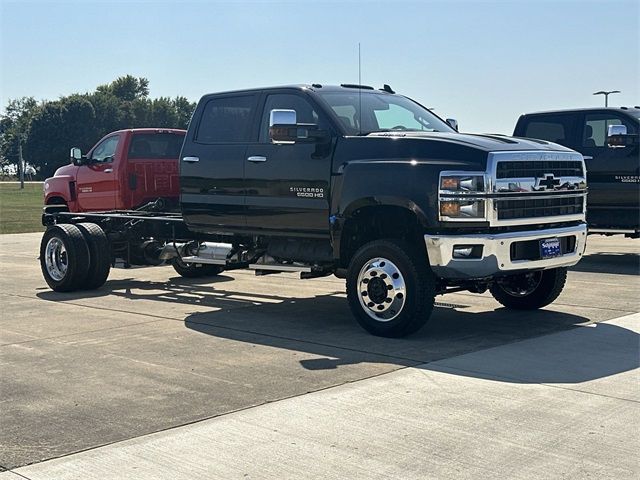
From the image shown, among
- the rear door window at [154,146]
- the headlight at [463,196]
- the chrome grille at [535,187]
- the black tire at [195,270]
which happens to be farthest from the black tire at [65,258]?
the chrome grille at [535,187]

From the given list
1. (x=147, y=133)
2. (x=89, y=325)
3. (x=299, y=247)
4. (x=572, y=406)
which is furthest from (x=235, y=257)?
(x=572, y=406)

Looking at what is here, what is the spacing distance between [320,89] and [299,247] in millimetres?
1591

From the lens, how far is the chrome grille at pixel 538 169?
7406 mm

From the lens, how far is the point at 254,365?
6.75m

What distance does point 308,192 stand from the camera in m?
8.47

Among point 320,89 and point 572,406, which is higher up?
point 320,89

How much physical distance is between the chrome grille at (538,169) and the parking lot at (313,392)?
1405 millimetres

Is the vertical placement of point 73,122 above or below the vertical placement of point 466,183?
above

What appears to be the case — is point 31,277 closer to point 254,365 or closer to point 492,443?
point 254,365

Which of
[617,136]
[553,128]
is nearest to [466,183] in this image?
[617,136]

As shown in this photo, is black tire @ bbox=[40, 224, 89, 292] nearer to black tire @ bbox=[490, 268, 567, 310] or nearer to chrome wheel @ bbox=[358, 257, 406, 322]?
chrome wheel @ bbox=[358, 257, 406, 322]

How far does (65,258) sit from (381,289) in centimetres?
499

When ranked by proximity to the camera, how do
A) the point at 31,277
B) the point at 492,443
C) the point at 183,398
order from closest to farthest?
1. the point at 492,443
2. the point at 183,398
3. the point at 31,277

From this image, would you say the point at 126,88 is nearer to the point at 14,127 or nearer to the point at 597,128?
the point at 14,127
